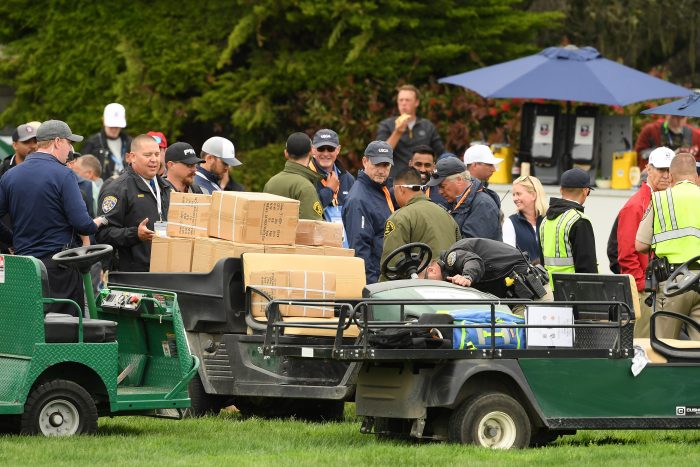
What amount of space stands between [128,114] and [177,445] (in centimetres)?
1224

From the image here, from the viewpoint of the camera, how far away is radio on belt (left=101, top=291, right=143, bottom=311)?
10555 mm

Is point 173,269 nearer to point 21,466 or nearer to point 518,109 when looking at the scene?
point 21,466

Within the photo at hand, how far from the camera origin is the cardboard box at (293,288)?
10.8 meters

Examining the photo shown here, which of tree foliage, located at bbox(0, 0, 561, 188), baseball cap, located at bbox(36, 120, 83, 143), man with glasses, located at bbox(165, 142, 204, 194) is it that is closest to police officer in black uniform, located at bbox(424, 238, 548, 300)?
man with glasses, located at bbox(165, 142, 204, 194)

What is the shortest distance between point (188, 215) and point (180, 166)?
1206 mm

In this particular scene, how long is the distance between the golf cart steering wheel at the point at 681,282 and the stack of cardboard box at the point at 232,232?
8.00ft

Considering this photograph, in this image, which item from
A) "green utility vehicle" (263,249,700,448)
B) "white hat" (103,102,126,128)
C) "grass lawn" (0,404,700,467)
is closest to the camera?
"grass lawn" (0,404,700,467)

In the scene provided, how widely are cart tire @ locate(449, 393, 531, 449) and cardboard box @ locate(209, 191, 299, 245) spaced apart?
7.43 ft

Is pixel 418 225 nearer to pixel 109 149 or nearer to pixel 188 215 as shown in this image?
pixel 188 215

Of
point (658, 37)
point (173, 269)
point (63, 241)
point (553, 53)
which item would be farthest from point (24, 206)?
point (658, 37)

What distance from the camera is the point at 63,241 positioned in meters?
11.1

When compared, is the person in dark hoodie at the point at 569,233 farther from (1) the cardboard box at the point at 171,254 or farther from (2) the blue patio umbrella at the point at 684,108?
(1) the cardboard box at the point at 171,254

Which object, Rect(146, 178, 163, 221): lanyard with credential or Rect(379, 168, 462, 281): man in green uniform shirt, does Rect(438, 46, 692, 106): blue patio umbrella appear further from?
Rect(146, 178, 163, 221): lanyard with credential

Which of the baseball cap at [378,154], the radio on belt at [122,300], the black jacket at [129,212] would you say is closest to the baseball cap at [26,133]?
the black jacket at [129,212]
